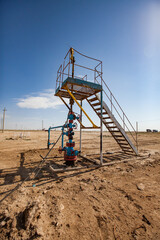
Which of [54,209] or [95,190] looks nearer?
[54,209]

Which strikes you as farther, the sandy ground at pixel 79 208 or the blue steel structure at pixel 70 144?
the blue steel structure at pixel 70 144

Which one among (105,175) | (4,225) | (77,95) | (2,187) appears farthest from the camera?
(77,95)

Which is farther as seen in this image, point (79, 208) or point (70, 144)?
point (70, 144)

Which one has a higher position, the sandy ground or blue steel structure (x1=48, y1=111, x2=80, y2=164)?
blue steel structure (x1=48, y1=111, x2=80, y2=164)

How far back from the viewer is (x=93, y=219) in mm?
2691

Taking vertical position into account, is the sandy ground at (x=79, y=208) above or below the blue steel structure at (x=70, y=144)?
below

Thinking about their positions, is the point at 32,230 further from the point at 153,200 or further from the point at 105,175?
the point at 105,175

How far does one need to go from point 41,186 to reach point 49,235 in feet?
6.99

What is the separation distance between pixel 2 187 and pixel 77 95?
6.26m

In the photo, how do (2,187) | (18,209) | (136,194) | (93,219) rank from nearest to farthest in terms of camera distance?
(93,219) < (18,209) < (136,194) < (2,187)

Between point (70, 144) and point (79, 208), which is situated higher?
point (70, 144)

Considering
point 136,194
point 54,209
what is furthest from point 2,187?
point 136,194

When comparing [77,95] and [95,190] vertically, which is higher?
[77,95]

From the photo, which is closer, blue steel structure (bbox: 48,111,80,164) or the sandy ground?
the sandy ground
